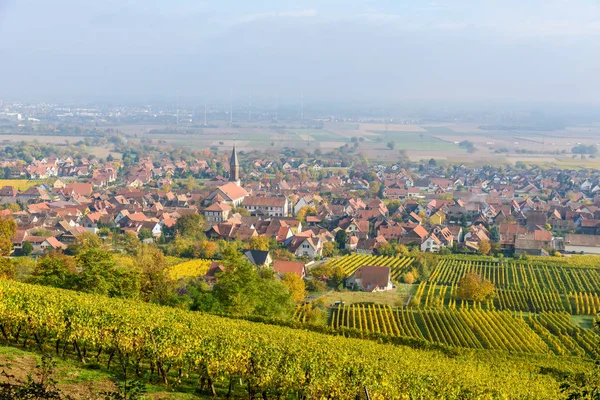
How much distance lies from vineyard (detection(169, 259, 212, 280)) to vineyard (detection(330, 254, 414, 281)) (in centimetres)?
557

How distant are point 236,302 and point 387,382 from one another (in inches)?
333

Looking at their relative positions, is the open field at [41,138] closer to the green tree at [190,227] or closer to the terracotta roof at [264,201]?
the terracotta roof at [264,201]

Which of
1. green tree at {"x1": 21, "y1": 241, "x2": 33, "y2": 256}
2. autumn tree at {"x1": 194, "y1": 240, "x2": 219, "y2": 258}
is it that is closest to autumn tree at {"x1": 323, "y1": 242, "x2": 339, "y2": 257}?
autumn tree at {"x1": 194, "y1": 240, "x2": 219, "y2": 258}

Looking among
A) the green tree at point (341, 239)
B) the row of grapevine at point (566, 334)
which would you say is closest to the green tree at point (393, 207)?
the green tree at point (341, 239)

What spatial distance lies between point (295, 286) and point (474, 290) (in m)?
6.18

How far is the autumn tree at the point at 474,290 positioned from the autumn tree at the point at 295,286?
5573 mm

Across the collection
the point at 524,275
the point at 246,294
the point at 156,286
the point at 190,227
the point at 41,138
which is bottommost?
the point at 524,275

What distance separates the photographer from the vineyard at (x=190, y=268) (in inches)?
976

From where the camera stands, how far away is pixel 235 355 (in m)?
9.75

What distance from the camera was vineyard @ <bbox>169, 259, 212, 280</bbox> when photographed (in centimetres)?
2480

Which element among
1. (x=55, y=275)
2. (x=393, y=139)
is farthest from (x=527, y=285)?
(x=393, y=139)

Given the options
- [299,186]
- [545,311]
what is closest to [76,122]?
[299,186]

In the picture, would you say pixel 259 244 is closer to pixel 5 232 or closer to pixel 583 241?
pixel 5 232

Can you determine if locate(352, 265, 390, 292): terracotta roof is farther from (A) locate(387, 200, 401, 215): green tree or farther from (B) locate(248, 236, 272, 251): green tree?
(A) locate(387, 200, 401, 215): green tree
